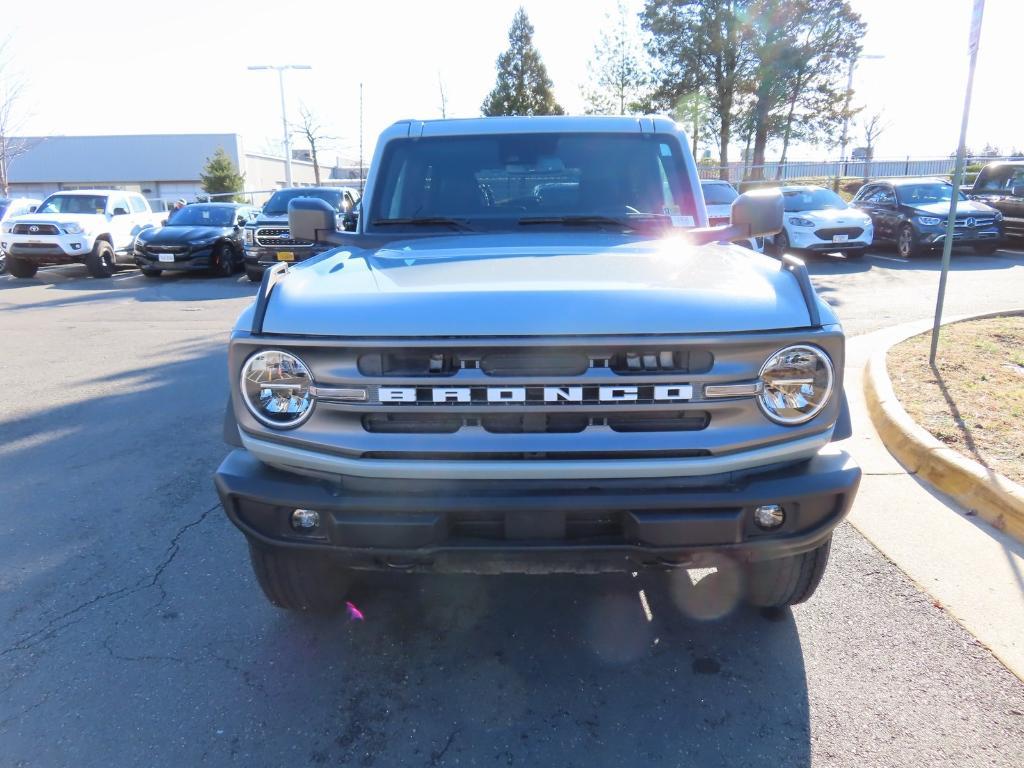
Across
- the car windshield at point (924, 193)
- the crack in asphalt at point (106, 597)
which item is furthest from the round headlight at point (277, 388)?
the car windshield at point (924, 193)

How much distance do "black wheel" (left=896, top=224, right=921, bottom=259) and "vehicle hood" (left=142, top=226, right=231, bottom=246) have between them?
14.5 meters

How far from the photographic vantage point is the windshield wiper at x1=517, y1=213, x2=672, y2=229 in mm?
3367

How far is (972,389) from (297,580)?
198 inches

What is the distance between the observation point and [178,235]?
15180 mm

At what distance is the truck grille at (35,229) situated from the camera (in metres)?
15.1

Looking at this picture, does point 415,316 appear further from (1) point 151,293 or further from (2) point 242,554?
(1) point 151,293

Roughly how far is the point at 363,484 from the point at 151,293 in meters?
13.2

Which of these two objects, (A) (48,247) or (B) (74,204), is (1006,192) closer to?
(A) (48,247)

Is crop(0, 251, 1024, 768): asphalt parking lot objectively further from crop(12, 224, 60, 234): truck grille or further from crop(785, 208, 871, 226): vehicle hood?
crop(12, 224, 60, 234): truck grille

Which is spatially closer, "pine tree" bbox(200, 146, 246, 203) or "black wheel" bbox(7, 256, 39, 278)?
"black wheel" bbox(7, 256, 39, 278)

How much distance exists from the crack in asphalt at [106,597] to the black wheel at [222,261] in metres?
13.1

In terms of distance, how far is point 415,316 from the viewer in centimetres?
214

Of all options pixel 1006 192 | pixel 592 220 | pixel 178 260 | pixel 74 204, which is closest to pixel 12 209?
pixel 74 204

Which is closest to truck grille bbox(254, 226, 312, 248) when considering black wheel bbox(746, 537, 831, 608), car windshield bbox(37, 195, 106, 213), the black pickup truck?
car windshield bbox(37, 195, 106, 213)
